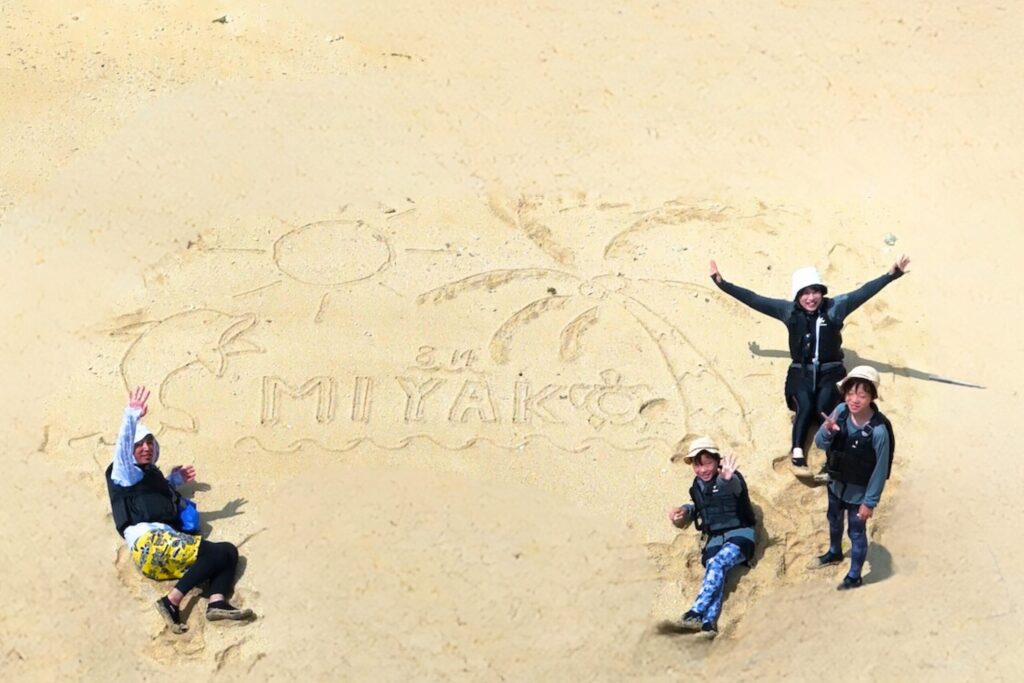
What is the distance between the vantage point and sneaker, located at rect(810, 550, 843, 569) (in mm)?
10094

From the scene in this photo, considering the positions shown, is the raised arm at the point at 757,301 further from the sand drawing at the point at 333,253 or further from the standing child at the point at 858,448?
the sand drawing at the point at 333,253

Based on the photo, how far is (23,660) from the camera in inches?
383

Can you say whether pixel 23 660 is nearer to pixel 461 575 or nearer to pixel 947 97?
pixel 461 575

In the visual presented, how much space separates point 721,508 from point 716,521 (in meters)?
0.11

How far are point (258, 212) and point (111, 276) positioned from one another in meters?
1.64

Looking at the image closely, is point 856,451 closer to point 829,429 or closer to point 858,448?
point 858,448

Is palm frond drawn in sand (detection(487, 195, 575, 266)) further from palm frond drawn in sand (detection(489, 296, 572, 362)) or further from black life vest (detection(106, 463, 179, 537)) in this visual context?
black life vest (detection(106, 463, 179, 537))

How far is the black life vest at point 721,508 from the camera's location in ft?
32.9

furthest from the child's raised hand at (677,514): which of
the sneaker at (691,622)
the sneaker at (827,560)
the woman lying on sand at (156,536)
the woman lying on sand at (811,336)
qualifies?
the woman lying on sand at (156,536)

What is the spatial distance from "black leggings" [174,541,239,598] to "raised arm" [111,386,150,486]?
0.73 metres

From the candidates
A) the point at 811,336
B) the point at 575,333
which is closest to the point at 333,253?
the point at 575,333

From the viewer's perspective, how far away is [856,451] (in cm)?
912

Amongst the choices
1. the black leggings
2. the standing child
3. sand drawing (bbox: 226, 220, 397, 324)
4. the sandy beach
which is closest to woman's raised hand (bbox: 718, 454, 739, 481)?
the standing child

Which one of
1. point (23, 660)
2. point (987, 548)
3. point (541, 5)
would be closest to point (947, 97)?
point (541, 5)
